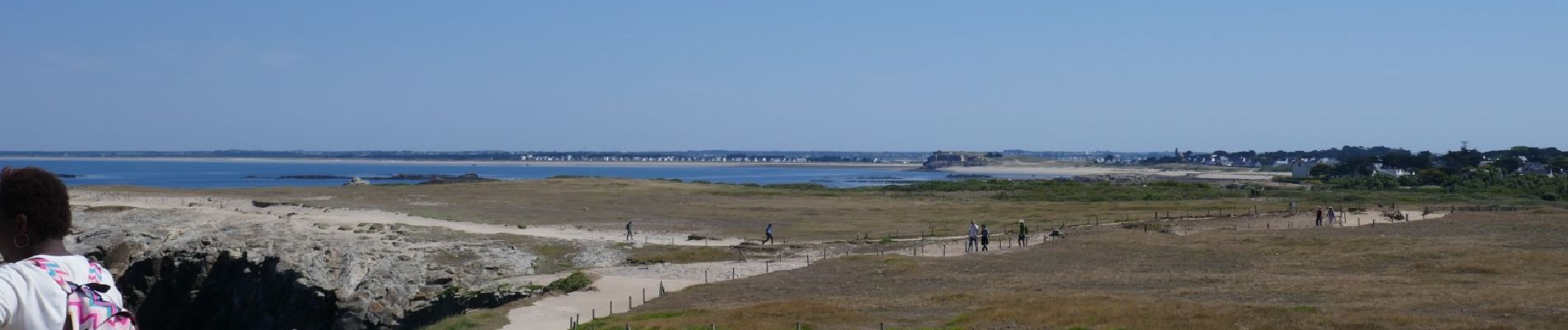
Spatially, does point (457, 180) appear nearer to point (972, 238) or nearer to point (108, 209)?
point (108, 209)

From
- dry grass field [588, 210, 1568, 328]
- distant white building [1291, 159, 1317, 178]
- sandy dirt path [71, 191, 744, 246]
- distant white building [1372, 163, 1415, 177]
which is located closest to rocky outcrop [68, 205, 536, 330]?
sandy dirt path [71, 191, 744, 246]

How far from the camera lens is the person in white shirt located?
4609 mm

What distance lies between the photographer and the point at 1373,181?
106 m

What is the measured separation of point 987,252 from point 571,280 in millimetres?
16875

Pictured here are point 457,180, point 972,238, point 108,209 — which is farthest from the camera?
point 457,180

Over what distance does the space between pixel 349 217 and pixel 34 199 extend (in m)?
63.0

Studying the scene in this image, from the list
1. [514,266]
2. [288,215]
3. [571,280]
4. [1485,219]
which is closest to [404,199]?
[288,215]

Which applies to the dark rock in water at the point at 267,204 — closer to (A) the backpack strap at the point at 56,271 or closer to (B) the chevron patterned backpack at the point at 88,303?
(B) the chevron patterned backpack at the point at 88,303

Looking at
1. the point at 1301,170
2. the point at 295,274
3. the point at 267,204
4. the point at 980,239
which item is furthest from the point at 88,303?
the point at 1301,170

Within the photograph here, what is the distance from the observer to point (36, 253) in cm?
499

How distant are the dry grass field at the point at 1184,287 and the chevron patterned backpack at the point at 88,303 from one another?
19.4 meters

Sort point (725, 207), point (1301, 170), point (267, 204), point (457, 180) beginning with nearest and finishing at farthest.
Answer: point (267, 204) < point (725, 207) < point (457, 180) < point (1301, 170)

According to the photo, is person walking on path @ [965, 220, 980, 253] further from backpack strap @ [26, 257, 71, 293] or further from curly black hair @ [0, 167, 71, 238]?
backpack strap @ [26, 257, 71, 293]

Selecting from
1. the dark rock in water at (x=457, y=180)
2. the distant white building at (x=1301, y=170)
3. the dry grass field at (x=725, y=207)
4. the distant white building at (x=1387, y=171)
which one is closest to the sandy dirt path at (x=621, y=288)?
the dry grass field at (x=725, y=207)
